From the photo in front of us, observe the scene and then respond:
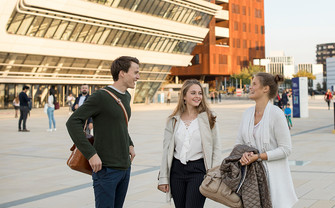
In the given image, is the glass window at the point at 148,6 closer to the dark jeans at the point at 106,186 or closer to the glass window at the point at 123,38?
the glass window at the point at 123,38

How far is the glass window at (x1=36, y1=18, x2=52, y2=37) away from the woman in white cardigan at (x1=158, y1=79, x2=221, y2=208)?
3684 centimetres

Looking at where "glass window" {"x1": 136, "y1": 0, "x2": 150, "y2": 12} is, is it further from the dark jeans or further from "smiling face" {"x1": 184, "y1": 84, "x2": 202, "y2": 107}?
the dark jeans

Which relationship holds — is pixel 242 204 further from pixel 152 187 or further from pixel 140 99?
pixel 140 99

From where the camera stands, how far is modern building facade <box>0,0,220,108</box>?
3778cm

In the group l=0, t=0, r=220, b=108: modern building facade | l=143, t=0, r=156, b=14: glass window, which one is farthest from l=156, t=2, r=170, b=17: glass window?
l=143, t=0, r=156, b=14: glass window

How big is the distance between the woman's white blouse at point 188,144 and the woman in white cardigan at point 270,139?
0.46 metres

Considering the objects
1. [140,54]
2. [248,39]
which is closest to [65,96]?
[140,54]

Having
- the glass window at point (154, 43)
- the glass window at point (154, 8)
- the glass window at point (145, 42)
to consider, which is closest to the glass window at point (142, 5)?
the glass window at point (154, 8)

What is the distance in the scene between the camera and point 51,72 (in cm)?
4253

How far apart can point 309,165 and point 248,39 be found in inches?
3422

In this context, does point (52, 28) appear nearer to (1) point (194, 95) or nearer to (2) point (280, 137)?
(1) point (194, 95)

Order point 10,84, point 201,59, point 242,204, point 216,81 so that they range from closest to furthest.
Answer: point 242,204 → point 10,84 → point 201,59 → point 216,81

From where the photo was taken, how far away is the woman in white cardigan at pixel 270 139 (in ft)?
11.7

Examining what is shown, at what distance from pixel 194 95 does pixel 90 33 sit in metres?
40.8
